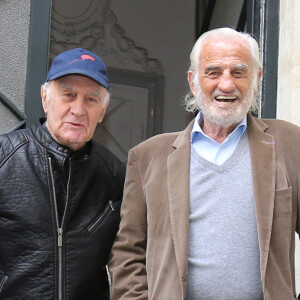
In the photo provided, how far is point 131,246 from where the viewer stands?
238 centimetres

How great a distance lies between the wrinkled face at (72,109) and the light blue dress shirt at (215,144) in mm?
389

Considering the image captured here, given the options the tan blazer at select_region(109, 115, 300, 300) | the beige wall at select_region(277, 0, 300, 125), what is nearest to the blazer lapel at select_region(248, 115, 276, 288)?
the tan blazer at select_region(109, 115, 300, 300)

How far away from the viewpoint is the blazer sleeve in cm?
236

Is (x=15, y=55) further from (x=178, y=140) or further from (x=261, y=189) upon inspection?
(x=261, y=189)

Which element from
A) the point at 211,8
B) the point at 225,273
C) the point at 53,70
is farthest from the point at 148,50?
Answer: the point at 225,273

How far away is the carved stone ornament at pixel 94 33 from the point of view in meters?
5.21

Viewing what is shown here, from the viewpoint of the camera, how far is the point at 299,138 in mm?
2295

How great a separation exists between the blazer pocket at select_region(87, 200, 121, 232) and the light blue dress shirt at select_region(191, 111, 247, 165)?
15.6 inches

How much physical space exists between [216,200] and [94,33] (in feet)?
11.0

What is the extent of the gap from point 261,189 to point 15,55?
150cm

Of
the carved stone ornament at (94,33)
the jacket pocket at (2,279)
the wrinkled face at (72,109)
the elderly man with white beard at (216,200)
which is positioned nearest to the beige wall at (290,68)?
the elderly man with white beard at (216,200)

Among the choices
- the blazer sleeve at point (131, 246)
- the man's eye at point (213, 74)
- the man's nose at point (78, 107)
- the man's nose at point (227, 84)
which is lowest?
the blazer sleeve at point (131, 246)

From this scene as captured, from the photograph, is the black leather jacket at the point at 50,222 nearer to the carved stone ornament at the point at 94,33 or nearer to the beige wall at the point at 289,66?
the beige wall at the point at 289,66

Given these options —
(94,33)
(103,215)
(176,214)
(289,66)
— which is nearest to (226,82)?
(176,214)
